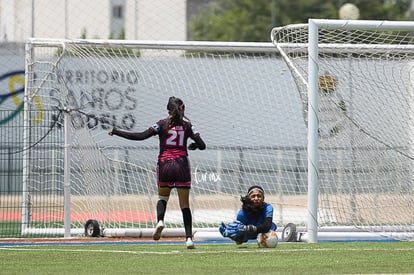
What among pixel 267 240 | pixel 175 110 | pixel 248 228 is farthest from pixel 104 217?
pixel 267 240

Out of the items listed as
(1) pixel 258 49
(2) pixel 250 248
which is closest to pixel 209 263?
(2) pixel 250 248

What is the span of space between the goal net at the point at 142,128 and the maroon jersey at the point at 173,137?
9.76 feet

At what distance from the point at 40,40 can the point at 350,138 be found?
5.42 m

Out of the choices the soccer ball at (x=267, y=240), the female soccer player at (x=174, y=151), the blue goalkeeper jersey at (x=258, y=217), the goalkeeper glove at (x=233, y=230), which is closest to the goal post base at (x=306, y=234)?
the blue goalkeeper jersey at (x=258, y=217)

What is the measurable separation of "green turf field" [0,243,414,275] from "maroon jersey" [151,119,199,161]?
1191 millimetres

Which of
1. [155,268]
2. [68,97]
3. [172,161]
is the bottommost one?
[155,268]

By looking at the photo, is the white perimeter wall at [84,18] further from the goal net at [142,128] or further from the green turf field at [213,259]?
the green turf field at [213,259]

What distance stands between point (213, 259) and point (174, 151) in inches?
96.5

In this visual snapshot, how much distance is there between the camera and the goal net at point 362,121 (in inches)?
659

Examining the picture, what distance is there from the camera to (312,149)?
51.1 ft

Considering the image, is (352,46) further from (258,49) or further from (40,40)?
(40,40)

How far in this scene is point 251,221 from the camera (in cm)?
1498

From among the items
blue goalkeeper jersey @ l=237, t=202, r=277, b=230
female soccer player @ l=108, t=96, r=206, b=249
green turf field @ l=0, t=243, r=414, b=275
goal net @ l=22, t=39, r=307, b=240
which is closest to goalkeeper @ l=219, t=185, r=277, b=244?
blue goalkeeper jersey @ l=237, t=202, r=277, b=230

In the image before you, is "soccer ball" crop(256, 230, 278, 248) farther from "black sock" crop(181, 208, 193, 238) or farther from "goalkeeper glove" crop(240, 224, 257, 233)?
"black sock" crop(181, 208, 193, 238)
